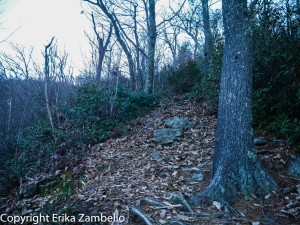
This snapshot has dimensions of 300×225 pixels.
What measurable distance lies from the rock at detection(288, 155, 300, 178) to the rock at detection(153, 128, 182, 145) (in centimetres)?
293

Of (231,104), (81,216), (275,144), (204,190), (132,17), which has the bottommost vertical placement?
(81,216)

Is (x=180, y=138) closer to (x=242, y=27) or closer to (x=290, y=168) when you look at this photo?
(x=290, y=168)

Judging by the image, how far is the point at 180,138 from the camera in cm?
633

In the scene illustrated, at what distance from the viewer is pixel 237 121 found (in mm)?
3537

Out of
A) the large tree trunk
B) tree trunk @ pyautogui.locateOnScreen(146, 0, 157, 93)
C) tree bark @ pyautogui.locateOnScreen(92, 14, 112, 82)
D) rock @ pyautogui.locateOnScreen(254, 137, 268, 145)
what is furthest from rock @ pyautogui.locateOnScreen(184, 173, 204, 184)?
tree bark @ pyautogui.locateOnScreen(92, 14, 112, 82)

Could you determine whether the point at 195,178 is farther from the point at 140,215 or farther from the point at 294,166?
the point at 294,166

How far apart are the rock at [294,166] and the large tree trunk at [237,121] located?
656 millimetres

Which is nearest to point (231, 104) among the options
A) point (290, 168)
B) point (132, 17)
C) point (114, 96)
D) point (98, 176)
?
point (290, 168)

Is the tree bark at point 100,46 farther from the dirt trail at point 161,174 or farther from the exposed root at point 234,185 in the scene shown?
the exposed root at point 234,185

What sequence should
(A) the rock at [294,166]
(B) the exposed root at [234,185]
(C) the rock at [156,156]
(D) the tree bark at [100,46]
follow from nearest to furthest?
(B) the exposed root at [234,185], (A) the rock at [294,166], (C) the rock at [156,156], (D) the tree bark at [100,46]

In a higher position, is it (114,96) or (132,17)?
(132,17)

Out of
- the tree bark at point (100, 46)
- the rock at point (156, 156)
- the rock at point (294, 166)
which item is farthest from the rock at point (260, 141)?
the tree bark at point (100, 46)

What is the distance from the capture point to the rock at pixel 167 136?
6.28 metres

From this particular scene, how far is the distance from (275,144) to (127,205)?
11.4ft
